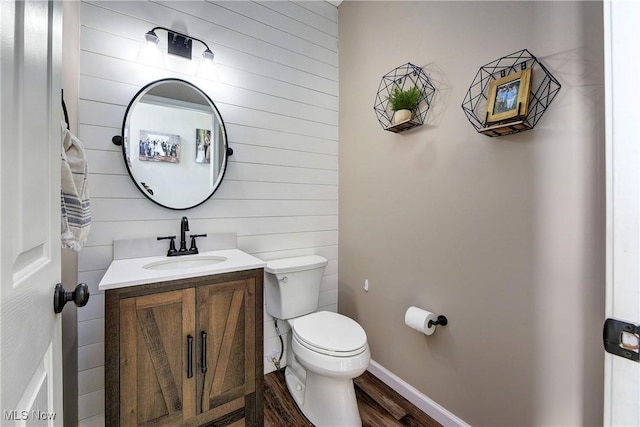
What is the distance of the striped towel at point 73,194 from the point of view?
32.4 inches

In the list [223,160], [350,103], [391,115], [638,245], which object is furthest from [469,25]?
[223,160]

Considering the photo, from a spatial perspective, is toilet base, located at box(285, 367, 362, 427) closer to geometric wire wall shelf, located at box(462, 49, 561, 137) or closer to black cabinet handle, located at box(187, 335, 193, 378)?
black cabinet handle, located at box(187, 335, 193, 378)

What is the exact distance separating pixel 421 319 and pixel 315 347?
1.99 ft

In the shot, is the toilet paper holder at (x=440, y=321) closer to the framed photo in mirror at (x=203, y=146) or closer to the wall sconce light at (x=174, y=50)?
the framed photo in mirror at (x=203, y=146)

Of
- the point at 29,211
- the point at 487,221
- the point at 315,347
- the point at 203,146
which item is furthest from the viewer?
the point at 203,146

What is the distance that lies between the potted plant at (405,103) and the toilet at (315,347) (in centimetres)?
110

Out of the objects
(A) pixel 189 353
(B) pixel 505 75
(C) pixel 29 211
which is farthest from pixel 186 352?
(B) pixel 505 75

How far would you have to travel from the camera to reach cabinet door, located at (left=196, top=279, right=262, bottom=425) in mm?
1263

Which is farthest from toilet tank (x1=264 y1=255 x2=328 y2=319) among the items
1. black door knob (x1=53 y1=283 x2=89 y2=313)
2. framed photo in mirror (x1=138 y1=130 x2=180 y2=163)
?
black door knob (x1=53 y1=283 x2=89 y2=313)

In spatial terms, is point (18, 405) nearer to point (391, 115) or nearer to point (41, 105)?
point (41, 105)

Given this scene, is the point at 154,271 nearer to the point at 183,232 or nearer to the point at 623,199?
the point at 183,232

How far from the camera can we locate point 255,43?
1.90 meters

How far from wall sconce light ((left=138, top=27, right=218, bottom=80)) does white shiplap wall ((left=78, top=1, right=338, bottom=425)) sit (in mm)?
38

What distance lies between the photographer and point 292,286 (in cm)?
183
